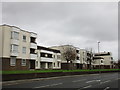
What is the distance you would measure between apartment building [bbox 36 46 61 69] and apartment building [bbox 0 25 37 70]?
5.59m

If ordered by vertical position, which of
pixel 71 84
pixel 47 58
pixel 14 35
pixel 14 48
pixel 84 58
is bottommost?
pixel 71 84

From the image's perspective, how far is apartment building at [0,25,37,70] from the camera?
42.9m

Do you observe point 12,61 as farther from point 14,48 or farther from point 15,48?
point 15,48

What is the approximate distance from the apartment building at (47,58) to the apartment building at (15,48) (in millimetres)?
5594

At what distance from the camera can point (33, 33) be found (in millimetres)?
52594

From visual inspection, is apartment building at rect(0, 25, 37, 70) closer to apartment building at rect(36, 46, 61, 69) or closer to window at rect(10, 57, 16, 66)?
window at rect(10, 57, 16, 66)

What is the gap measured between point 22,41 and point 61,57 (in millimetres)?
28204

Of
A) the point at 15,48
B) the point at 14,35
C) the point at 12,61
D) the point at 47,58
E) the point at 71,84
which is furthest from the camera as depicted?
the point at 47,58

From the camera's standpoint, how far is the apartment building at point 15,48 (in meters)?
42.9

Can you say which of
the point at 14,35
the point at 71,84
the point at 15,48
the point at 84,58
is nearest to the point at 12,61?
the point at 15,48

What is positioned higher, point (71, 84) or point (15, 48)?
point (15, 48)

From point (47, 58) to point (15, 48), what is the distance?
16498mm

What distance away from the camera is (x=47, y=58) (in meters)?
60.3

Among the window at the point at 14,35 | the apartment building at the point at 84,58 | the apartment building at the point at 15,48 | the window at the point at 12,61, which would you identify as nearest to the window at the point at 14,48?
the apartment building at the point at 15,48
